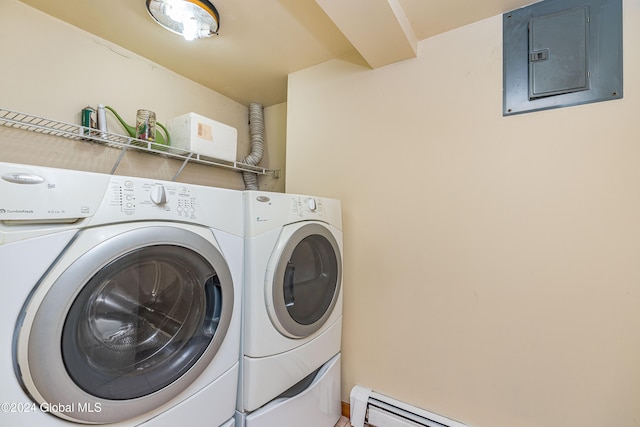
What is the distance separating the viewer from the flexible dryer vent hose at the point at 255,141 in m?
2.17

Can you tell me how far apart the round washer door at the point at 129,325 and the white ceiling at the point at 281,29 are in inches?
44.3

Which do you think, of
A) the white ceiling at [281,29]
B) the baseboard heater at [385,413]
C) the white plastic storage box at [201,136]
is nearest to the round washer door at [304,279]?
the baseboard heater at [385,413]

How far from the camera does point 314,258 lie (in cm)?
134

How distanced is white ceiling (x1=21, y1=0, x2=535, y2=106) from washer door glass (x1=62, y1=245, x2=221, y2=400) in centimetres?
116

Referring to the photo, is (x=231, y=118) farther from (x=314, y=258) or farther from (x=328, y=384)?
(x=328, y=384)

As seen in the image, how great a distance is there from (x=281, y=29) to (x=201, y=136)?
2.39 ft

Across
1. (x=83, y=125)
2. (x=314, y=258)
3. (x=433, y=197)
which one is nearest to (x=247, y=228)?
(x=314, y=258)

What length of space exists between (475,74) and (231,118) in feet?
5.64

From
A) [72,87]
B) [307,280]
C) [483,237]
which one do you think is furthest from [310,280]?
[72,87]

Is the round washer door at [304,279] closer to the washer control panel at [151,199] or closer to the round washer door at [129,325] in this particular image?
the round washer door at [129,325]

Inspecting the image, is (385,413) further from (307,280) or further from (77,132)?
(77,132)

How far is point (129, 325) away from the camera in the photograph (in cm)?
77

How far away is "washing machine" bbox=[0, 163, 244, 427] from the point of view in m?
0.56

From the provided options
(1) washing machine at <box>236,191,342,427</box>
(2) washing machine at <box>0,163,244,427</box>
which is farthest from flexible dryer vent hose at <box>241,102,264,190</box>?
(2) washing machine at <box>0,163,244,427</box>
